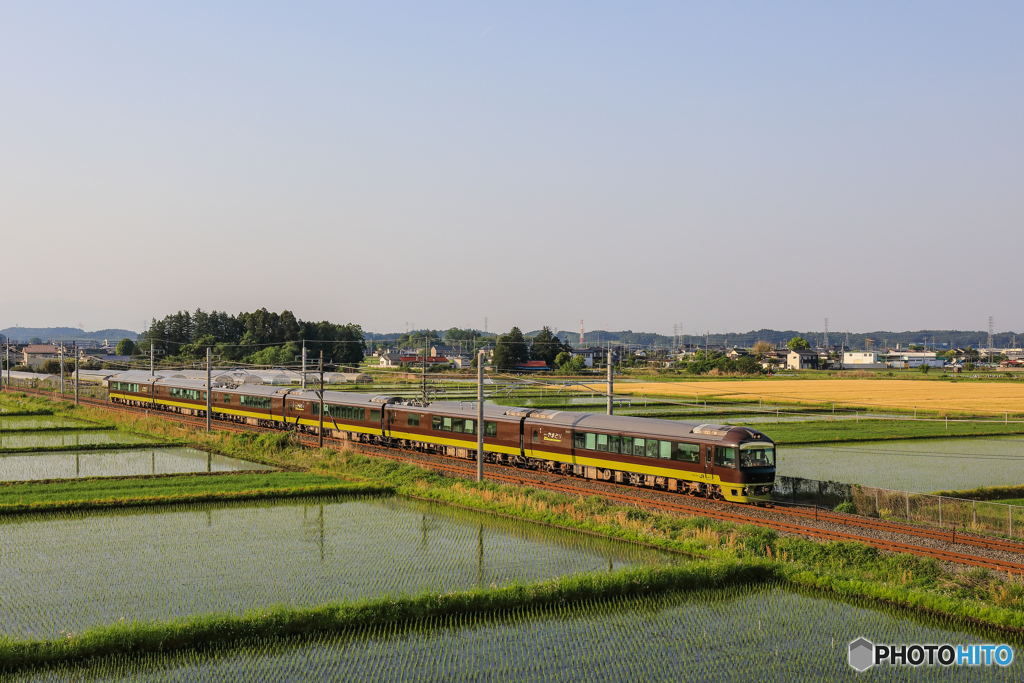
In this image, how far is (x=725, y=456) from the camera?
31.6 meters

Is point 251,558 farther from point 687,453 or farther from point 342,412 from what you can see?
point 342,412

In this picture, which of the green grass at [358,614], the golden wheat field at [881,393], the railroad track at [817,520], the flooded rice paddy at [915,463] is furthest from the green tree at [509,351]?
the green grass at [358,614]

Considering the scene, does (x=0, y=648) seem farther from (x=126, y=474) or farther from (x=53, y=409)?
(x=53, y=409)

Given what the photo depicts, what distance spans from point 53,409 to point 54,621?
235 feet

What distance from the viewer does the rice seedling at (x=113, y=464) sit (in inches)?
1658

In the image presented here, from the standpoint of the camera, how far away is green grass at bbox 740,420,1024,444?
56906 millimetres

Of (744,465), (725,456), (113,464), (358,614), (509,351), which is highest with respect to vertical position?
(509,351)

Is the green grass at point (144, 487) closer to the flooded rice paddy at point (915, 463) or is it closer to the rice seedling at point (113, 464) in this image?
the rice seedling at point (113, 464)

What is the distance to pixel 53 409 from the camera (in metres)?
79.8

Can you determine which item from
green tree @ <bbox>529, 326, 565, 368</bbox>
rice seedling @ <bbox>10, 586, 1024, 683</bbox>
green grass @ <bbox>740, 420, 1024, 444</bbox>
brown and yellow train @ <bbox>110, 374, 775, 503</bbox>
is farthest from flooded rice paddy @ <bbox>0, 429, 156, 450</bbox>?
green tree @ <bbox>529, 326, 565, 368</bbox>

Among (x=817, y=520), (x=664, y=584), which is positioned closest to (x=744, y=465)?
(x=817, y=520)

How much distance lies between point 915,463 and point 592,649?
36194 mm

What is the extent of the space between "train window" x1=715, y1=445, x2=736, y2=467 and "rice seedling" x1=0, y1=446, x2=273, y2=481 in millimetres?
26351

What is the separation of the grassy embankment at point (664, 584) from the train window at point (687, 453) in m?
4.37
